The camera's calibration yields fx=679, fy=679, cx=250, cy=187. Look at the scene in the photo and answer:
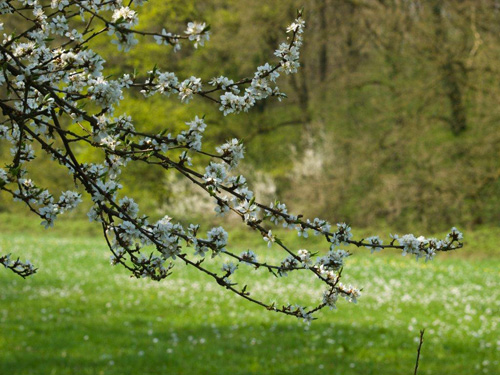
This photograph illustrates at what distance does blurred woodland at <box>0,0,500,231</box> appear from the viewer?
17984mm

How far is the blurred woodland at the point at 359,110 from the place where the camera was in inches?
708

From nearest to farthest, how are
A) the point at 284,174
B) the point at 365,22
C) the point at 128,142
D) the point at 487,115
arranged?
the point at 128,142, the point at 487,115, the point at 365,22, the point at 284,174

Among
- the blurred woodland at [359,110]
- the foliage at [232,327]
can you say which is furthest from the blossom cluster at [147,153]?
the blurred woodland at [359,110]

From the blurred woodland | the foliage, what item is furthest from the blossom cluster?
the blurred woodland

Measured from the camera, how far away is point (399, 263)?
18188mm

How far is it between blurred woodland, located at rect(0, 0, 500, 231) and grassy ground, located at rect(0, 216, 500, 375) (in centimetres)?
294

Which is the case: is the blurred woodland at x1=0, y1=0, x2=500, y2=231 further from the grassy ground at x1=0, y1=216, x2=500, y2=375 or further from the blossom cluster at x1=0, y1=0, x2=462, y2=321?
the blossom cluster at x1=0, y1=0, x2=462, y2=321

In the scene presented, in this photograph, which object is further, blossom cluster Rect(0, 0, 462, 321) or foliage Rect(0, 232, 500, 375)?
foliage Rect(0, 232, 500, 375)

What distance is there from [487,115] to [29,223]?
21.5m

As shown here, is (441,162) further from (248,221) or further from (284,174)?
(248,221)

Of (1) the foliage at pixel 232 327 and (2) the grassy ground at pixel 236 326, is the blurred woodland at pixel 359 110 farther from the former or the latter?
(1) the foliage at pixel 232 327

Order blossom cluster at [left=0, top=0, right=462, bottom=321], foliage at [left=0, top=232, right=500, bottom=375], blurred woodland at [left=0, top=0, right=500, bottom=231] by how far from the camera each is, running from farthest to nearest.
Answer: blurred woodland at [left=0, top=0, right=500, bottom=231] → foliage at [left=0, top=232, right=500, bottom=375] → blossom cluster at [left=0, top=0, right=462, bottom=321]

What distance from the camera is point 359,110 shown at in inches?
849

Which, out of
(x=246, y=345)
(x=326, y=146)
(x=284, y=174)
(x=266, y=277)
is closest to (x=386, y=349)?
(x=246, y=345)
